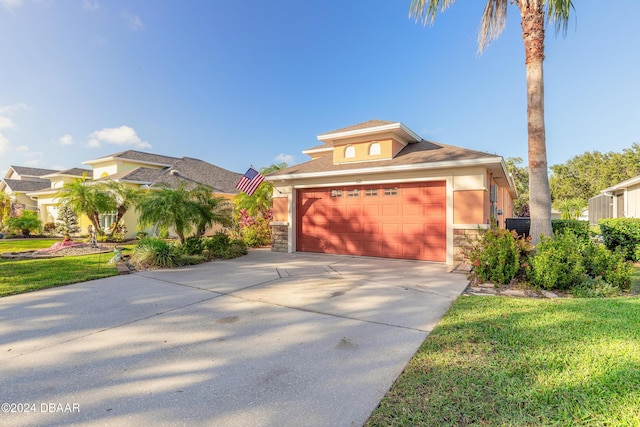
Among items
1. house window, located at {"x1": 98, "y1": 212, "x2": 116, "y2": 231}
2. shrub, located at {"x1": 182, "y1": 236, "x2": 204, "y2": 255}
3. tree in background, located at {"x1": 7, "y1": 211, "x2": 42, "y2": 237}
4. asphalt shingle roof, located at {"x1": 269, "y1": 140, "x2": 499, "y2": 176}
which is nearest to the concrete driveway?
shrub, located at {"x1": 182, "y1": 236, "x2": 204, "y2": 255}

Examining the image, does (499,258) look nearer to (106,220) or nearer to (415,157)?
(415,157)

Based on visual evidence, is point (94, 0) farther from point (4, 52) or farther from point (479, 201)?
point (479, 201)

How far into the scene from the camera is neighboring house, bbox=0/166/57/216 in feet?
81.1

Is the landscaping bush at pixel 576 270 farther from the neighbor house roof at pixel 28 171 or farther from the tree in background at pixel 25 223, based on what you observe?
the neighbor house roof at pixel 28 171

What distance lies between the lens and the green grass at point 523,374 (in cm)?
205

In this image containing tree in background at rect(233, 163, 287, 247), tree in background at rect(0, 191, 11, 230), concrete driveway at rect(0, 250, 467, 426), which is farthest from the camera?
tree in background at rect(0, 191, 11, 230)

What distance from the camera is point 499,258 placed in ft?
19.6

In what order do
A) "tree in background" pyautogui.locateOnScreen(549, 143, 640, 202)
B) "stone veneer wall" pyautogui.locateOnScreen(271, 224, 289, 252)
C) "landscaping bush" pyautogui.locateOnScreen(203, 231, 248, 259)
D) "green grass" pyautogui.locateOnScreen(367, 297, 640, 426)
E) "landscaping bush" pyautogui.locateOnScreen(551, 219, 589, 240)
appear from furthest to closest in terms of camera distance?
"tree in background" pyautogui.locateOnScreen(549, 143, 640, 202)
"stone veneer wall" pyautogui.locateOnScreen(271, 224, 289, 252)
"landscaping bush" pyautogui.locateOnScreen(203, 231, 248, 259)
"landscaping bush" pyautogui.locateOnScreen(551, 219, 589, 240)
"green grass" pyautogui.locateOnScreen(367, 297, 640, 426)

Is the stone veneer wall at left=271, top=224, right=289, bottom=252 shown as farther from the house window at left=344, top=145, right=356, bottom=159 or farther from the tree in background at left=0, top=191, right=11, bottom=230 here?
the tree in background at left=0, top=191, right=11, bottom=230

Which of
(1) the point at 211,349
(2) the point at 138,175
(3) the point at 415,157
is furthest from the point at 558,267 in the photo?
(2) the point at 138,175

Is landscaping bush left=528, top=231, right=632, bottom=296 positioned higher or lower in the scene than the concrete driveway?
higher

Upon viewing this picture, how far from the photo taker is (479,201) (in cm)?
817

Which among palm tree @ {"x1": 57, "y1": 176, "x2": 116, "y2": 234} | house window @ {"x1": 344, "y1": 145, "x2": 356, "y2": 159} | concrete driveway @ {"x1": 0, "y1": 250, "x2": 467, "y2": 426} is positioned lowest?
concrete driveway @ {"x1": 0, "y1": 250, "x2": 467, "y2": 426}

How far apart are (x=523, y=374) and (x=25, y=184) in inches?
1509
